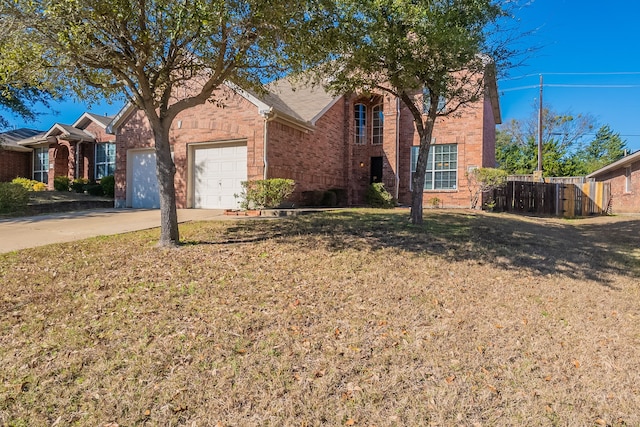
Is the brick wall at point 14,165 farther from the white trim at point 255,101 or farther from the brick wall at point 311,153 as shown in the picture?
the brick wall at point 311,153

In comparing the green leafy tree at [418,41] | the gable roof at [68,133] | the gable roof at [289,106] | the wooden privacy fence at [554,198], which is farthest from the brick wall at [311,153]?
the gable roof at [68,133]

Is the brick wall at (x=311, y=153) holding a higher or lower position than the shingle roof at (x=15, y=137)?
lower

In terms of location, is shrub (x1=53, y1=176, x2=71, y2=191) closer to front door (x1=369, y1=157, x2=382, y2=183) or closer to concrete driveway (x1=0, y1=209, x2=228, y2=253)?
concrete driveway (x1=0, y1=209, x2=228, y2=253)

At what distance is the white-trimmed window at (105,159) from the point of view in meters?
20.3

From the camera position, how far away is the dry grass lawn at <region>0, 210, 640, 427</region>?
290 cm

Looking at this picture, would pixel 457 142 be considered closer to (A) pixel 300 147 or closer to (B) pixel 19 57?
(A) pixel 300 147

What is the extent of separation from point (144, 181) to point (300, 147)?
643 centimetres

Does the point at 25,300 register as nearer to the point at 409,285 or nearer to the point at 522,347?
the point at 409,285

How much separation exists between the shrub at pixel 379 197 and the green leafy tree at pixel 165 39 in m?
9.05

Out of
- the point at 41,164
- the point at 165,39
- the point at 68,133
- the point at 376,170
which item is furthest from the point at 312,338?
the point at 41,164

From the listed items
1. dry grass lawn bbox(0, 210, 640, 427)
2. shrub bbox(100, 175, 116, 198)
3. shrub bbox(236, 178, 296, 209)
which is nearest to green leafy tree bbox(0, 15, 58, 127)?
dry grass lawn bbox(0, 210, 640, 427)

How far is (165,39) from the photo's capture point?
6.47 meters

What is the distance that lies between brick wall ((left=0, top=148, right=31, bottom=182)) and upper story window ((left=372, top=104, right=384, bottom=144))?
21.3 metres

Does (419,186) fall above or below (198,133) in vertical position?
below
